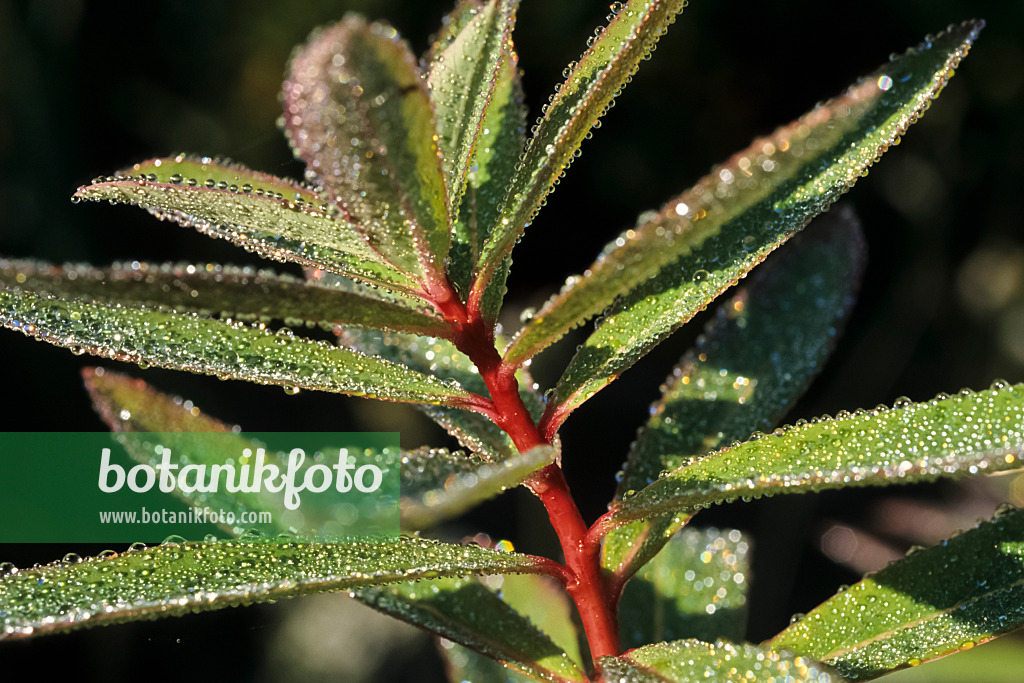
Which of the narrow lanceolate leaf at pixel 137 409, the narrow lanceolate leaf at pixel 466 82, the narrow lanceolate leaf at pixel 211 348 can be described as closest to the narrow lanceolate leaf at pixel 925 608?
the narrow lanceolate leaf at pixel 211 348

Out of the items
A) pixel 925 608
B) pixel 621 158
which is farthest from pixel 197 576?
pixel 621 158

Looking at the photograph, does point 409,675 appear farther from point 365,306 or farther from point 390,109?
point 390,109

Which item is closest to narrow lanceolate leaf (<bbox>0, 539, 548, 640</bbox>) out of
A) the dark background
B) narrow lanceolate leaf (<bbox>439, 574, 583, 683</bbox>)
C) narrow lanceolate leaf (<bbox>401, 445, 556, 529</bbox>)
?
narrow lanceolate leaf (<bbox>401, 445, 556, 529</bbox>)

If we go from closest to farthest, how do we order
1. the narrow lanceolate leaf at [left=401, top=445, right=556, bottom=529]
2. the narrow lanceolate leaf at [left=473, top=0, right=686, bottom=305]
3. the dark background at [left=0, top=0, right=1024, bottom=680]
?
the narrow lanceolate leaf at [left=401, top=445, right=556, bottom=529]
the narrow lanceolate leaf at [left=473, top=0, right=686, bottom=305]
the dark background at [left=0, top=0, right=1024, bottom=680]

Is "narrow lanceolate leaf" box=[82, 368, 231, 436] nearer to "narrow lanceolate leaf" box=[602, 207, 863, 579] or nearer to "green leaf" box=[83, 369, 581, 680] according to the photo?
"green leaf" box=[83, 369, 581, 680]

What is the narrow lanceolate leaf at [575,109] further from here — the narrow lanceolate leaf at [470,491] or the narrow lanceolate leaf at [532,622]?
the narrow lanceolate leaf at [532,622]

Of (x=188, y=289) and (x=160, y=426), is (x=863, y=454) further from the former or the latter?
(x=160, y=426)

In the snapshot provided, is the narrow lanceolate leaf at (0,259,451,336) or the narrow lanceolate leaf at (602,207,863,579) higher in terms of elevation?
the narrow lanceolate leaf at (602,207,863,579)
